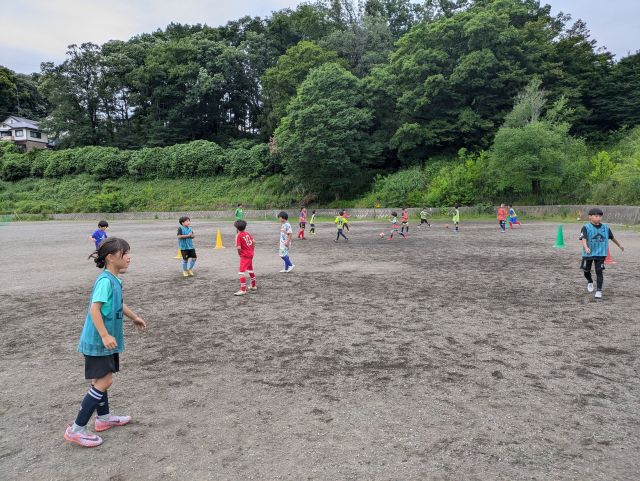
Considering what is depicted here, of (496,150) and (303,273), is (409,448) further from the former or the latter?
(496,150)

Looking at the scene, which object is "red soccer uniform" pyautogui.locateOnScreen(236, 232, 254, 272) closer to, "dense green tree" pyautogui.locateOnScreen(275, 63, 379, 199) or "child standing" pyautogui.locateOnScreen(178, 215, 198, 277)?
"child standing" pyautogui.locateOnScreen(178, 215, 198, 277)

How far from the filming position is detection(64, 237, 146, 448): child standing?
11.3 feet

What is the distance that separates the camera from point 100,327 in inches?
134

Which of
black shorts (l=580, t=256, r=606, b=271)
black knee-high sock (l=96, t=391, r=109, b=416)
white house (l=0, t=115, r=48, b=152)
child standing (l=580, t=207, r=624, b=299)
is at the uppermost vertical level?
white house (l=0, t=115, r=48, b=152)

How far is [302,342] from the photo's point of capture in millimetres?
5797

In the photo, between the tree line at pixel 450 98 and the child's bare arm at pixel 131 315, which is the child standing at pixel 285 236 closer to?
the child's bare arm at pixel 131 315

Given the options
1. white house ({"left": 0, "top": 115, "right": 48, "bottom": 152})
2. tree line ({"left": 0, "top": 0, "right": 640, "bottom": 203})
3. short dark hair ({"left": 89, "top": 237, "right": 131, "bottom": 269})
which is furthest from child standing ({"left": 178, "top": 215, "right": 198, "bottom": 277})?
white house ({"left": 0, "top": 115, "right": 48, "bottom": 152})

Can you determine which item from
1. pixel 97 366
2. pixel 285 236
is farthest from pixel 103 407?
pixel 285 236

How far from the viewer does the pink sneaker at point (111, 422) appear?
367 centimetres

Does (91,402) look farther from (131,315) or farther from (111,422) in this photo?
(131,315)

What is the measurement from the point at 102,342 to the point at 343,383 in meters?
2.37

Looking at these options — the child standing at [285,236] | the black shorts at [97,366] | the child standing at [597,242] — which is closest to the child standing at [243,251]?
the child standing at [285,236]

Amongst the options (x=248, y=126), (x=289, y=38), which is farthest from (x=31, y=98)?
(x=289, y=38)

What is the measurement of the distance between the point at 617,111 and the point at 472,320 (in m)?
46.4
